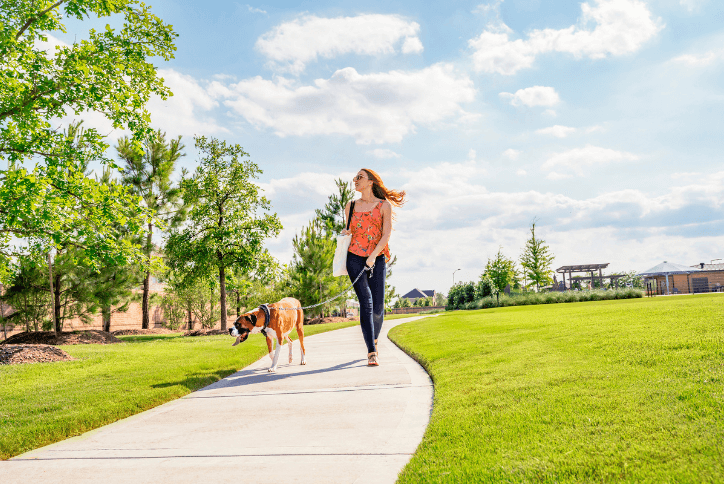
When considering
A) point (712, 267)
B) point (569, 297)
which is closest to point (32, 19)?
point (569, 297)

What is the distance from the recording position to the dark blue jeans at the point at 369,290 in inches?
227

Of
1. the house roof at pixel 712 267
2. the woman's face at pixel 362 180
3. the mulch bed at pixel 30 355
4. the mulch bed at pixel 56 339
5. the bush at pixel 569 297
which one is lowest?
the bush at pixel 569 297

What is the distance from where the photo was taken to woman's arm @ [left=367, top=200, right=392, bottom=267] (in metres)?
5.54

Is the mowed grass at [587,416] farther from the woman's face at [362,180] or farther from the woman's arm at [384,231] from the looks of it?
the woman's face at [362,180]

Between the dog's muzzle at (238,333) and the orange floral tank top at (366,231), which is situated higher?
the orange floral tank top at (366,231)

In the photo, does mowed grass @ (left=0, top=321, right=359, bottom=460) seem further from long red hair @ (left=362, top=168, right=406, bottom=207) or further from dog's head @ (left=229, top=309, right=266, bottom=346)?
long red hair @ (left=362, top=168, right=406, bottom=207)

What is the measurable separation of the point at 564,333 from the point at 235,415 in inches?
218

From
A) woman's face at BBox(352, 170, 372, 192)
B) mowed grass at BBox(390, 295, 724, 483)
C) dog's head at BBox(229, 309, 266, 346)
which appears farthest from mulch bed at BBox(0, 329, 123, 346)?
mowed grass at BBox(390, 295, 724, 483)

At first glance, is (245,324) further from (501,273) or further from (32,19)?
(501,273)

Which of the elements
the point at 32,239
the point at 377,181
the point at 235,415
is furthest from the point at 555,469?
the point at 32,239

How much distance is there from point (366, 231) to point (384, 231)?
224 mm

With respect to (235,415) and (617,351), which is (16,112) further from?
(617,351)

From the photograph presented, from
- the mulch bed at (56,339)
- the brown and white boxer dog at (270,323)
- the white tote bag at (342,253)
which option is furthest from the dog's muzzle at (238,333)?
the mulch bed at (56,339)

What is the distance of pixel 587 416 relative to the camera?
309cm
